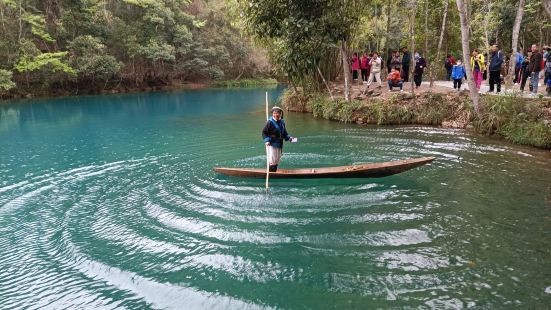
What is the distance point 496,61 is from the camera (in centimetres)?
1527

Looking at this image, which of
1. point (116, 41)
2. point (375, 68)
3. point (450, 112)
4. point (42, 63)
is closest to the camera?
point (450, 112)

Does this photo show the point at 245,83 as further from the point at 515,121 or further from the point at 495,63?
the point at 515,121

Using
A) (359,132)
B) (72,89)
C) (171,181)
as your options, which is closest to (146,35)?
(72,89)

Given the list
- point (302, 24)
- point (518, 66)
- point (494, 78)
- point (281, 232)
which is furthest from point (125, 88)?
point (281, 232)

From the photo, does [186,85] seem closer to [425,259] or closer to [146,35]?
[146,35]

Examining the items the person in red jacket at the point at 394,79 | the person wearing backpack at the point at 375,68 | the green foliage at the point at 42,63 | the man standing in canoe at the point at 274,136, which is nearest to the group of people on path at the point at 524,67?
the person in red jacket at the point at 394,79

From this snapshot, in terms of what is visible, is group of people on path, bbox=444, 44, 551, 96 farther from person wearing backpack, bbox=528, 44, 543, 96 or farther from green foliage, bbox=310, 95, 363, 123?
green foliage, bbox=310, 95, 363, 123

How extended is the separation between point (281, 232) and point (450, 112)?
40.6ft

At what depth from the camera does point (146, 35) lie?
43438 mm

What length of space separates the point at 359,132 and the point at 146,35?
34963 millimetres

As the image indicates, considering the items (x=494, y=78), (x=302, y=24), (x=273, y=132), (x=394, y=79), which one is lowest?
(x=273, y=132)

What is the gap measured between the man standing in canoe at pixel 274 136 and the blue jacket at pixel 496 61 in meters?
10.3

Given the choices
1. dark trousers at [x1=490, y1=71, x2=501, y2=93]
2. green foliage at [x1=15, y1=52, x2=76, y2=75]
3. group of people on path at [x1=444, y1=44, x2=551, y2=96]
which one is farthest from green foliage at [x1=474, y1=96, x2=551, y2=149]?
A: green foliage at [x1=15, y1=52, x2=76, y2=75]

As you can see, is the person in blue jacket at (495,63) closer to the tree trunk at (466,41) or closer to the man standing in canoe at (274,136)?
the tree trunk at (466,41)
